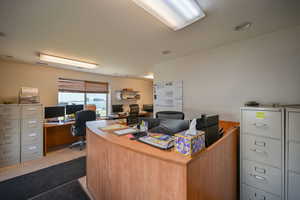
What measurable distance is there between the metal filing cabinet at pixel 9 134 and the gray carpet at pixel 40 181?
2.35 ft

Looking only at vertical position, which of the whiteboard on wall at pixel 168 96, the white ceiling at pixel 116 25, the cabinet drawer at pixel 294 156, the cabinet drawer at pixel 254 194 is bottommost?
the cabinet drawer at pixel 254 194

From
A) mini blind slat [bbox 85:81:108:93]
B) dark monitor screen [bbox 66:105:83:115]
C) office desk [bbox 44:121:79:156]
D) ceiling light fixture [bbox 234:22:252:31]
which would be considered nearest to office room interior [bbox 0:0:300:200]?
ceiling light fixture [bbox 234:22:252:31]

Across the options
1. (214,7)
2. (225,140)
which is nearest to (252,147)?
(225,140)

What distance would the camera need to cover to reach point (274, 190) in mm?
1401

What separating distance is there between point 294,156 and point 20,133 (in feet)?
15.3

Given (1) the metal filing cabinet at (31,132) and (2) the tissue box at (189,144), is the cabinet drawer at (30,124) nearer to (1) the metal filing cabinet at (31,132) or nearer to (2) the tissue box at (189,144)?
(1) the metal filing cabinet at (31,132)

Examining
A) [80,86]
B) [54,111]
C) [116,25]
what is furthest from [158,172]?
[80,86]

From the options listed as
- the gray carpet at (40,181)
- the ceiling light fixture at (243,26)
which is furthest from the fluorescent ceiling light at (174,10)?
the gray carpet at (40,181)

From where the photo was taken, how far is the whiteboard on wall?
9.71 feet

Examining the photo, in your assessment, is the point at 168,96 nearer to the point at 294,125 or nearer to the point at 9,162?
the point at 294,125

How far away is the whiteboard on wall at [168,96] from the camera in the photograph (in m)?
2.96

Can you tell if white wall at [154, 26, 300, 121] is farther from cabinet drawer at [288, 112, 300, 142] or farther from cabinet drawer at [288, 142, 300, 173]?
cabinet drawer at [288, 142, 300, 173]

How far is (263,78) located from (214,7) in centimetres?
145

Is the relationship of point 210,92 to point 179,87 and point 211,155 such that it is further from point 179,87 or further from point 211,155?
point 211,155
